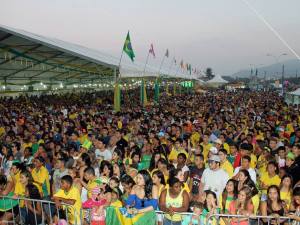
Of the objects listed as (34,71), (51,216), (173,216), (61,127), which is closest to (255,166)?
(173,216)

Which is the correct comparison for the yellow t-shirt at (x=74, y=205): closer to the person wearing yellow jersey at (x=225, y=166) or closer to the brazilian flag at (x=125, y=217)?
the brazilian flag at (x=125, y=217)

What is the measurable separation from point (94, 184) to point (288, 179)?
11.0ft

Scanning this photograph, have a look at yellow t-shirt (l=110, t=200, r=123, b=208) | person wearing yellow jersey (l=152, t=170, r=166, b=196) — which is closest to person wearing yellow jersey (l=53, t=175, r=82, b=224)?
yellow t-shirt (l=110, t=200, r=123, b=208)

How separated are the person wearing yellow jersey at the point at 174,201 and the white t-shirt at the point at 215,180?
3.57 ft

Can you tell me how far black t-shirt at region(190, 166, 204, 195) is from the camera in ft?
21.4

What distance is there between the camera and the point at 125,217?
16.1ft

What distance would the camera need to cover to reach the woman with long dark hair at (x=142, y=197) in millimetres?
4938

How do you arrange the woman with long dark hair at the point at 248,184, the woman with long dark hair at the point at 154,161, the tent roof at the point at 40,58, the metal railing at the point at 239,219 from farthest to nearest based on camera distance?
the tent roof at the point at 40,58 < the woman with long dark hair at the point at 154,161 < the woman with long dark hair at the point at 248,184 < the metal railing at the point at 239,219

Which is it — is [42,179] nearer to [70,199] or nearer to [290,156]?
[70,199]

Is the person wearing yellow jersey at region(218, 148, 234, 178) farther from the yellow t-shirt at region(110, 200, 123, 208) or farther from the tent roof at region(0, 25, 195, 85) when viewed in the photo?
the tent roof at region(0, 25, 195, 85)

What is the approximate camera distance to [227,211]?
5172mm

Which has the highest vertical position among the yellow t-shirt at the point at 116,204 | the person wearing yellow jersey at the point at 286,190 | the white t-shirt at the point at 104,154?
A: the white t-shirt at the point at 104,154

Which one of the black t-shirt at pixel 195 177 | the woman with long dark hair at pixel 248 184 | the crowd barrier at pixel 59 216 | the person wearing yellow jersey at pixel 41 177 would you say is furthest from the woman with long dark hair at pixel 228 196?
the person wearing yellow jersey at pixel 41 177

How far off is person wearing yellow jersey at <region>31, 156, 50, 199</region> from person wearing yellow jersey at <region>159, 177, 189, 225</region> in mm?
2724
